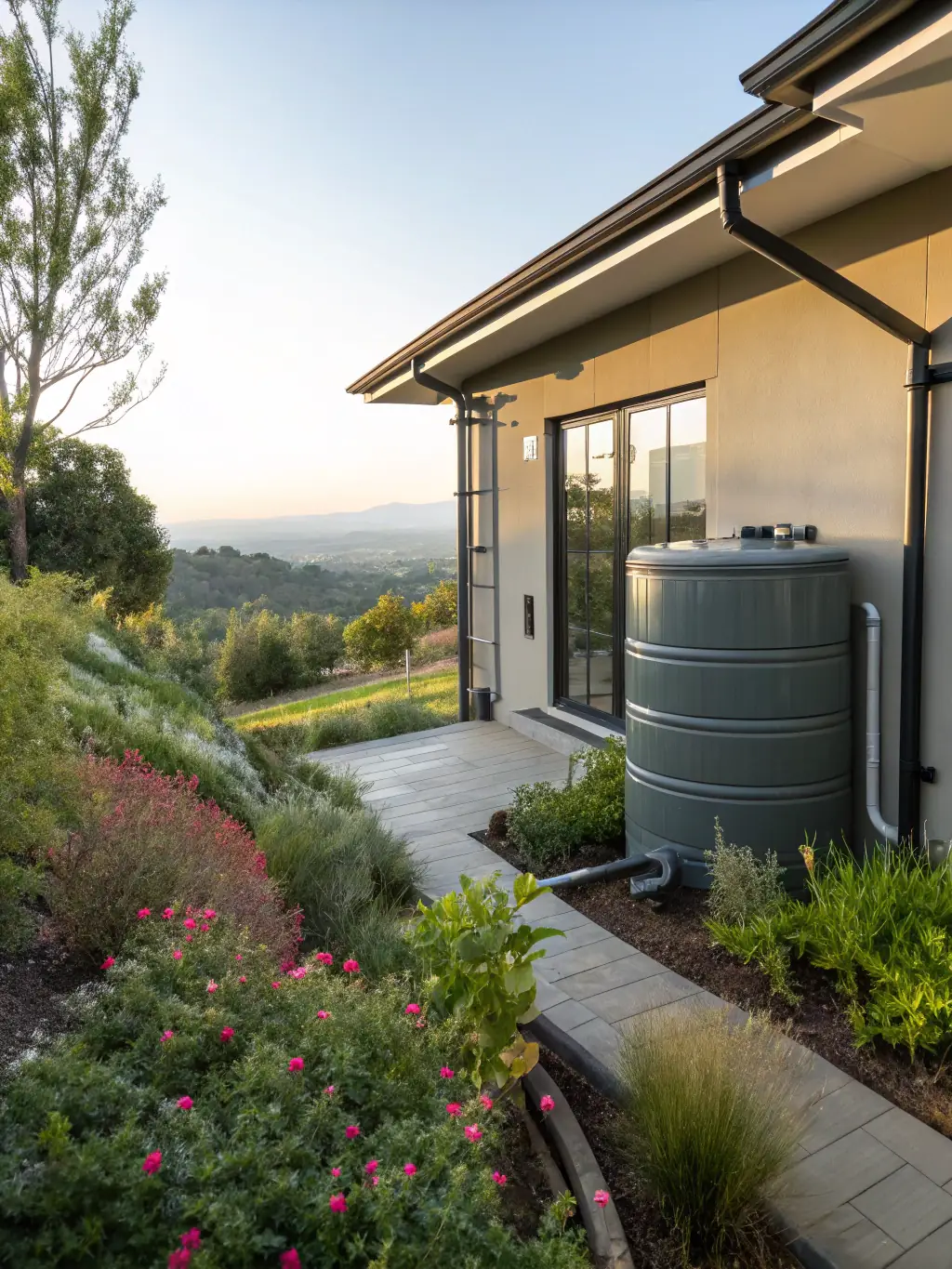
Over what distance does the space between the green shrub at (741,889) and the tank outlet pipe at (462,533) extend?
16.0 feet

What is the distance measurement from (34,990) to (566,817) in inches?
106

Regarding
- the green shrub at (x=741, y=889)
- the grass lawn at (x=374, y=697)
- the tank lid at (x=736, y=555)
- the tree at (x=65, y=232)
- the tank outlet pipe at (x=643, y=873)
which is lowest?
the grass lawn at (x=374, y=697)

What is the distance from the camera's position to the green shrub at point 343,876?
3035 mm

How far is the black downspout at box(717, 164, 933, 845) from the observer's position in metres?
3.41

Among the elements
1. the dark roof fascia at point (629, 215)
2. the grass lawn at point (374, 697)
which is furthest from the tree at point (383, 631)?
the dark roof fascia at point (629, 215)

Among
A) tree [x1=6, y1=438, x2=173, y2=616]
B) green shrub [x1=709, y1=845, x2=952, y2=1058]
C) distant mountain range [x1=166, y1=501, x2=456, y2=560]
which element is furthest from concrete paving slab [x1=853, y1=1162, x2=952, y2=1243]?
distant mountain range [x1=166, y1=501, x2=456, y2=560]

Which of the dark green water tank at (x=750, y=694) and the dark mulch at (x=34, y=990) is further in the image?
the dark green water tank at (x=750, y=694)

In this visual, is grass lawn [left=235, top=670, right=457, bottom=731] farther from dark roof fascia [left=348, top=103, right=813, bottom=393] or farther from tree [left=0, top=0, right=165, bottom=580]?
dark roof fascia [left=348, top=103, right=813, bottom=393]

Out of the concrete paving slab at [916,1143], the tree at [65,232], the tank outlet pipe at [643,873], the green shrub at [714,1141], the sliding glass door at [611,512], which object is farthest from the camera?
the tree at [65,232]

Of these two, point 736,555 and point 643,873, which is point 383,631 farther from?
point 736,555

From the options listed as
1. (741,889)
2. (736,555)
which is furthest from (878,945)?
(736,555)

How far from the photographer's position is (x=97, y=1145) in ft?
4.42

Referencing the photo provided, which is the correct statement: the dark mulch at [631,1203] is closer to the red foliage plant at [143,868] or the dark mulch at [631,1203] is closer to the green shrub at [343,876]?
the green shrub at [343,876]

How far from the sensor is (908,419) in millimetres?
3467
